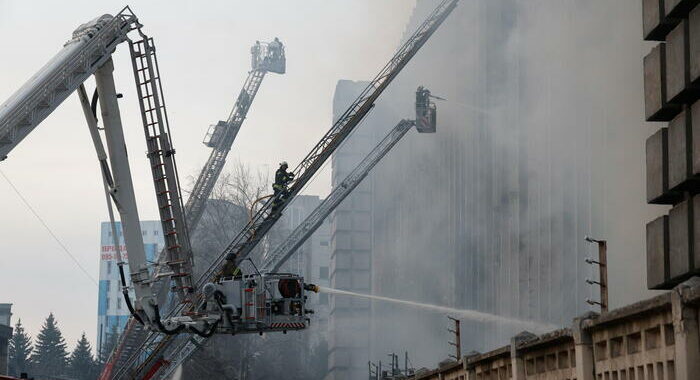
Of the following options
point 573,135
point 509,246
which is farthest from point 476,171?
point 573,135

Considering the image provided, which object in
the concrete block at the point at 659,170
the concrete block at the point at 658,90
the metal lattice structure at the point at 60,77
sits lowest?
the concrete block at the point at 659,170

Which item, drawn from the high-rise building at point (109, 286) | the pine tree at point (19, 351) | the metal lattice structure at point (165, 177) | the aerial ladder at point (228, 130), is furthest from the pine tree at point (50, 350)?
the metal lattice structure at point (165, 177)

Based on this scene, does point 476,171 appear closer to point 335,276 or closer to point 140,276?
point 140,276

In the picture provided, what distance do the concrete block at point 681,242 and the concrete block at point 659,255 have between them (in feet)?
0.31

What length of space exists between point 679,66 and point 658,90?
533 mm

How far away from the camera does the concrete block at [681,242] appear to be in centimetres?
1089

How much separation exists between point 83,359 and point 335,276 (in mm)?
34941

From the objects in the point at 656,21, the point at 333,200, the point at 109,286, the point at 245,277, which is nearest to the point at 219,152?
the point at 333,200

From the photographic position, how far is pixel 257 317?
19250 mm

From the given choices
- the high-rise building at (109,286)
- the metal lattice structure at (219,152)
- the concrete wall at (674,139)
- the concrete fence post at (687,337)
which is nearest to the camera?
the concrete fence post at (687,337)

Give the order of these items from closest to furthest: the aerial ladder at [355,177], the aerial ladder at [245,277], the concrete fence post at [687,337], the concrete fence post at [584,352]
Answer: the concrete fence post at [687,337], the concrete fence post at [584,352], the aerial ladder at [245,277], the aerial ladder at [355,177]

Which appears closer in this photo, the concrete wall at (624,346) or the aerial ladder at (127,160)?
the concrete wall at (624,346)

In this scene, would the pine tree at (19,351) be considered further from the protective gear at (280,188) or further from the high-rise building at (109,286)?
the protective gear at (280,188)

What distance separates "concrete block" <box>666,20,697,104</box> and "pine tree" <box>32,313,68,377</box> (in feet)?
337
